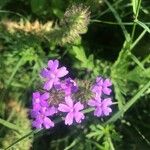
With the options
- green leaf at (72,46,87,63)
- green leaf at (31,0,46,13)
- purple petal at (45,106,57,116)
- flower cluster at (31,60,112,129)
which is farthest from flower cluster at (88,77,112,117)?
green leaf at (31,0,46,13)

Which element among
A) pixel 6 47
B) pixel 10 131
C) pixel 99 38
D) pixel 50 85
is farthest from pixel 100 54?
pixel 50 85

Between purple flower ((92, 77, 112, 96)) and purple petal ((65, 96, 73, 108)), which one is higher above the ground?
purple flower ((92, 77, 112, 96))

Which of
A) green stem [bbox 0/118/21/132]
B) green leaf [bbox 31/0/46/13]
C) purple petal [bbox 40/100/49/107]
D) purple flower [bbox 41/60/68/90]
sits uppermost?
green leaf [bbox 31/0/46/13]

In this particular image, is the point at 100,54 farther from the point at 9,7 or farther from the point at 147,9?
the point at 9,7

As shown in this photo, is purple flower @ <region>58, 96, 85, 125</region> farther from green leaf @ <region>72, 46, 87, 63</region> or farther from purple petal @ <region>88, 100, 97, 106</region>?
green leaf @ <region>72, 46, 87, 63</region>

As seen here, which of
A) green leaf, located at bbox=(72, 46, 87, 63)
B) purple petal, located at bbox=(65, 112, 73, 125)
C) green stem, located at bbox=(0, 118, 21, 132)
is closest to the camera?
purple petal, located at bbox=(65, 112, 73, 125)

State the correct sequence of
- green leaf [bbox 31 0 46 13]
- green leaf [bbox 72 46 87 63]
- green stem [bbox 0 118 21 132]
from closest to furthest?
1. green stem [bbox 0 118 21 132]
2. green leaf [bbox 72 46 87 63]
3. green leaf [bbox 31 0 46 13]

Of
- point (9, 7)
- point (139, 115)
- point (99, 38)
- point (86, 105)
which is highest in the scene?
point (9, 7)
